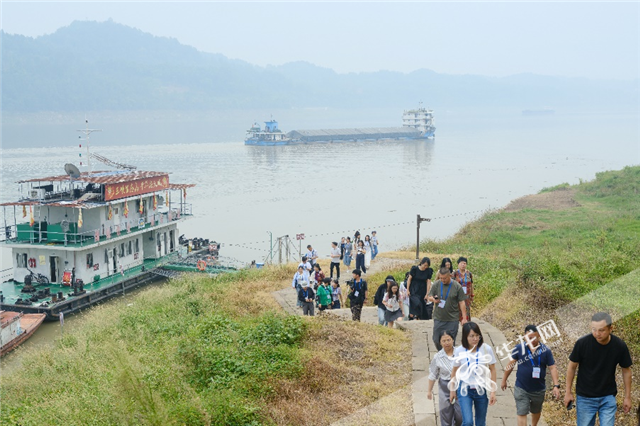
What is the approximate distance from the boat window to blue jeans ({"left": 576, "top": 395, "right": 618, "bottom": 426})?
22.1 metres

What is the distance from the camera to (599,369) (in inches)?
248

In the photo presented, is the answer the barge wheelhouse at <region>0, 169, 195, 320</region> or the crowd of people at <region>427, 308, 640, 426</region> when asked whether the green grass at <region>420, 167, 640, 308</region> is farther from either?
the barge wheelhouse at <region>0, 169, 195, 320</region>

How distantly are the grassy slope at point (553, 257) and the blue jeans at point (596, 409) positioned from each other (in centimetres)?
136

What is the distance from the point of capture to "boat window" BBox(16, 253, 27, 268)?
948 inches

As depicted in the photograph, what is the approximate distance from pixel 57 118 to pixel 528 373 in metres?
167

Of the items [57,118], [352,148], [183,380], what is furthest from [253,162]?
[57,118]

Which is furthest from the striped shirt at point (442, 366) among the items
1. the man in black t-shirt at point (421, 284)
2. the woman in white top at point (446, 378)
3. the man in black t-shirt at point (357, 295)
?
the man in black t-shirt at point (357, 295)

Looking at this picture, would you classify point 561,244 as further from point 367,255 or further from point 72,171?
point 72,171

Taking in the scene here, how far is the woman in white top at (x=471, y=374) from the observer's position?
677 centimetres

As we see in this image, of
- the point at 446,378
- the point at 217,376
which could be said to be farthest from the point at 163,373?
the point at 446,378

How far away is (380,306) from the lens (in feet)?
38.8

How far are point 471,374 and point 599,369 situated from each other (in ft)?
4.06

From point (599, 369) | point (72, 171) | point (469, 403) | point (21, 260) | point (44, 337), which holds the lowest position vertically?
point (44, 337)

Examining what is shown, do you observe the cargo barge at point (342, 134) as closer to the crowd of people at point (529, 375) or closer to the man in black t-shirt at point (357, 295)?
the man in black t-shirt at point (357, 295)
